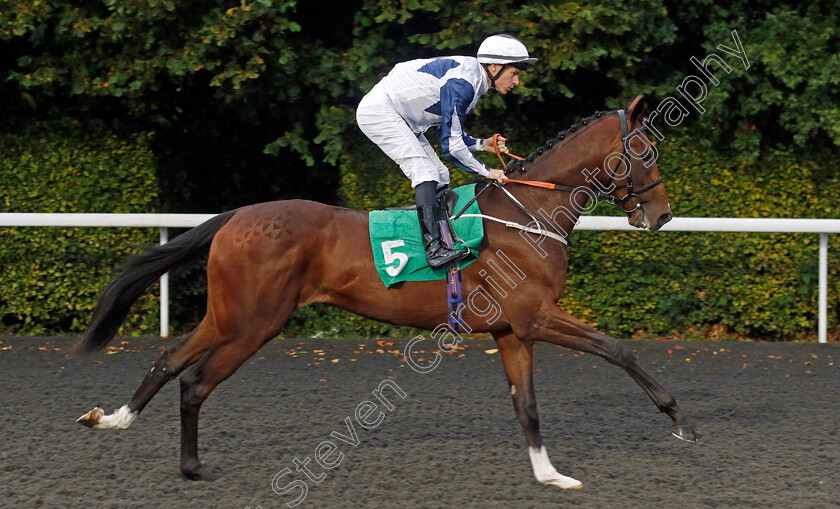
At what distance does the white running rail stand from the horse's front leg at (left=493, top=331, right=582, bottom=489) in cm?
309

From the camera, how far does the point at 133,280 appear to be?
475cm

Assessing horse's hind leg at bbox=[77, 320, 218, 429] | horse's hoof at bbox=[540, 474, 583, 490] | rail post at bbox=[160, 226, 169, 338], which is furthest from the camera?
rail post at bbox=[160, 226, 169, 338]

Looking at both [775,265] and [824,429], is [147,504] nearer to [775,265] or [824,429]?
[824,429]

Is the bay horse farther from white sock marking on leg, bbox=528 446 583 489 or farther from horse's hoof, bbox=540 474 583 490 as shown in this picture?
horse's hoof, bbox=540 474 583 490

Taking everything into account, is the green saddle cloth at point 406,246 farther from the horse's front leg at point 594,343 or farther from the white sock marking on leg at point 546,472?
the white sock marking on leg at point 546,472

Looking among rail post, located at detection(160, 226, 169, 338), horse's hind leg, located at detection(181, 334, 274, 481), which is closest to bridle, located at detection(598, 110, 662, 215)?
horse's hind leg, located at detection(181, 334, 274, 481)

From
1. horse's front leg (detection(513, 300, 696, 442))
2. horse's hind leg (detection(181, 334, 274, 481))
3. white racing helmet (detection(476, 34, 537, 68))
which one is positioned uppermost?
white racing helmet (detection(476, 34, 537, 68))

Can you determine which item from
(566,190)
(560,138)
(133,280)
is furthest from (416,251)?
(133,280)

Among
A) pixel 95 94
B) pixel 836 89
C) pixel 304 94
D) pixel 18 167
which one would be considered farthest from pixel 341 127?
pixel 836 89

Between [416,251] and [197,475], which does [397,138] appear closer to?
[416,251]

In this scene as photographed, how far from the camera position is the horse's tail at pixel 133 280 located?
15.5 ft

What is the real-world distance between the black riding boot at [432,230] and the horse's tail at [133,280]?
99 centimetres

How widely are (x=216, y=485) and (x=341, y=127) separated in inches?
161

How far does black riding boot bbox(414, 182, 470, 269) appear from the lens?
438 cm
